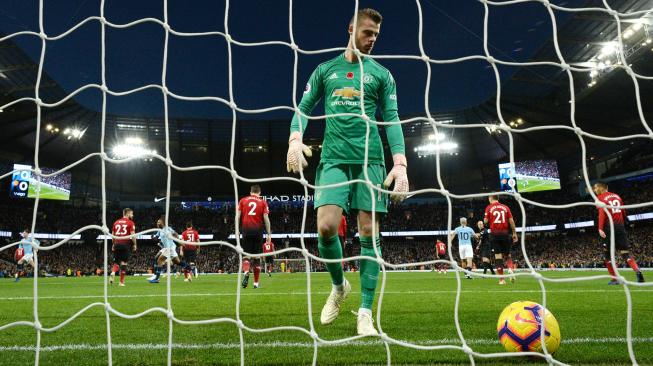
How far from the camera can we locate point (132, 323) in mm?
3963

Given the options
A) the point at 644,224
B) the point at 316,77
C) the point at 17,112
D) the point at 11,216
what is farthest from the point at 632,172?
the point at 11,216

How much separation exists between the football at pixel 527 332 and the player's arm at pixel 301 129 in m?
1.63

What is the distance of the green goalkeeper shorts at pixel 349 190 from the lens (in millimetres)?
3381

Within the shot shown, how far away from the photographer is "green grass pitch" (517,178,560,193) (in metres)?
32.8

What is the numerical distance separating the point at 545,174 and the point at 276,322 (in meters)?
33.6

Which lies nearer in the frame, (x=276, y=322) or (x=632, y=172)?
(x=276, y=322)

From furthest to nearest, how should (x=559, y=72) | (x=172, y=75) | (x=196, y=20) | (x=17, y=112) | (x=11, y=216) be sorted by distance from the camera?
1. (x=172, y=75)
2. (x=11, y=216)
3. (x=196, y=20)
4. (x=17, y=112)
5. (x=559, y=72)

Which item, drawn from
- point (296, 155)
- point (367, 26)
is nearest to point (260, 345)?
point (296, 155)

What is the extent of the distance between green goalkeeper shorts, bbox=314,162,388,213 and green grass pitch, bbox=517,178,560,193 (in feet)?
106

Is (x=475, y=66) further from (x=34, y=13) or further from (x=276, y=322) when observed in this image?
(x=276, y=322)

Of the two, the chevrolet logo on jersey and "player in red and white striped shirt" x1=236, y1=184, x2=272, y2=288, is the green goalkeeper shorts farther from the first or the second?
"player in red and white striped shirt" x1=236, y1=184, x2=272, y2=288

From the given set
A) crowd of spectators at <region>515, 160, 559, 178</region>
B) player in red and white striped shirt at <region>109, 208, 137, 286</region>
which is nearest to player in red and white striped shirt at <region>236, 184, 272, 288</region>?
player in red and white striped shirt at <region>109, 208, 137, 286</region>

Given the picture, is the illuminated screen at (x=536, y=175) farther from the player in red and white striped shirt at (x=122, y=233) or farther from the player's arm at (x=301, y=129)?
the player's arm at (x=301, y=129)

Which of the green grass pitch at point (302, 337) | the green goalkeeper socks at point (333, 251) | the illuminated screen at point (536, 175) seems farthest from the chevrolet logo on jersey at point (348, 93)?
the illuminated screen at point (536, 175)
